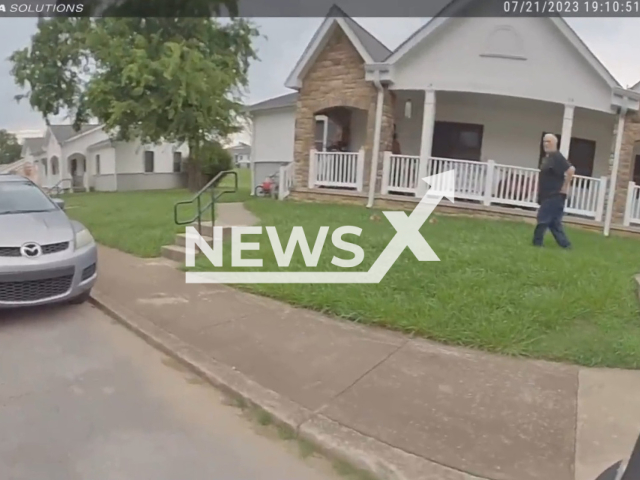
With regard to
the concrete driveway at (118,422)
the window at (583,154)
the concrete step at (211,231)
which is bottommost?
the concrete driveway at (118,422)

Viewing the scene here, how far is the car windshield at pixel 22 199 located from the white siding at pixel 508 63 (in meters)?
8.77

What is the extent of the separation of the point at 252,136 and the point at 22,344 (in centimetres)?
1685

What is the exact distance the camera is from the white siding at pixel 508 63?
37.1 feet

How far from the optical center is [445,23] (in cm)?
1185

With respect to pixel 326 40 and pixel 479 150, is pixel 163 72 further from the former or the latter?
pixel 479 150

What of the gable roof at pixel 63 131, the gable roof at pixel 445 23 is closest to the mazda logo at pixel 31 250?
the gable roof at pixel 445 23

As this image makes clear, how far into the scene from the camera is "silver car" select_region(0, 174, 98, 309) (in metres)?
5.01

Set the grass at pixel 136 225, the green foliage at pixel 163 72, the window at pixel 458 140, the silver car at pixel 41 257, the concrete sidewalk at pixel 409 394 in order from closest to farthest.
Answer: the concrete sidewalk at pixel 409 394 → the silver car at pixel 41 257 → the grass at pixel 136 225 → the window at pixel 458 140 → the green foliage at pixel 163 72

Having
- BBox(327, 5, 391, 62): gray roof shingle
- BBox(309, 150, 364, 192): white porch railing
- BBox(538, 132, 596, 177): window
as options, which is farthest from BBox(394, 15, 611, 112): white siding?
BBox(538, 132, 596, 177): window

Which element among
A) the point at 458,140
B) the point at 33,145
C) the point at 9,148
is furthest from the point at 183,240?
the point at 9,148

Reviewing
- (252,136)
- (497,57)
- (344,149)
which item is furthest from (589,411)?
(252,136)

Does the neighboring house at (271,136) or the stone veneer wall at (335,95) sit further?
the neighboring house at (271,136)

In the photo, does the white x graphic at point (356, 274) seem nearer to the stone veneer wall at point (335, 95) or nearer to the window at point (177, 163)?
the stone veneer wall at point (335, 95)

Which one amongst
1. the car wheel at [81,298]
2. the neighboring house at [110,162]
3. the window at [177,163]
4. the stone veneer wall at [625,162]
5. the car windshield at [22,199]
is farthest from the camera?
the window at [177,163]
